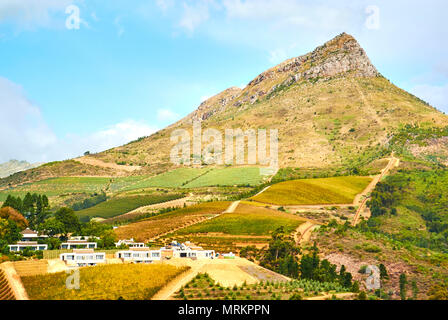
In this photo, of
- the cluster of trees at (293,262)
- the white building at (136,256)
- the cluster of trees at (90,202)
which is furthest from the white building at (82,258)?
the cluster of trees at (90,202)

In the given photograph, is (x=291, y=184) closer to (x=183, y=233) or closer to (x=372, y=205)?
(x=372, y=205)

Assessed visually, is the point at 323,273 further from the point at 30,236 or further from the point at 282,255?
the point at 30,236

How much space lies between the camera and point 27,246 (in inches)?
2788

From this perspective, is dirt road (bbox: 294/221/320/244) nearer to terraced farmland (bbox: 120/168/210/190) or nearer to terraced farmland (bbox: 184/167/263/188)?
terraced farmland (bbox: 184/167/263/188)

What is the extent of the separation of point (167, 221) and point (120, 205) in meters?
39.1

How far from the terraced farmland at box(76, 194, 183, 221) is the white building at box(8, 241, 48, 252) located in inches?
2265

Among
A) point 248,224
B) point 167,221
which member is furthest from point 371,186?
point 167,221

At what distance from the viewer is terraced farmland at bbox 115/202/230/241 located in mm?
101062

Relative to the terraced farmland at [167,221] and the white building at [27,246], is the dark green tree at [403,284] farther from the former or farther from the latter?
the white building at [27,246]

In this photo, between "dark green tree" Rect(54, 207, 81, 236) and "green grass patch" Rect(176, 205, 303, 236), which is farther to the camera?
"green grass patch" Rect(176, 205, 303, 236)

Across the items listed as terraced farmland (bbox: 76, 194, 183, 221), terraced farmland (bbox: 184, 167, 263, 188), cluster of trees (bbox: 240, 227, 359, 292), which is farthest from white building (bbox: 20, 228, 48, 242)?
terraced farmland (bbox: 184, 167, 263, 188)

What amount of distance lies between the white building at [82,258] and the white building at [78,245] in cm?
755

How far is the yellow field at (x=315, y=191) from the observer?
4950 inches
